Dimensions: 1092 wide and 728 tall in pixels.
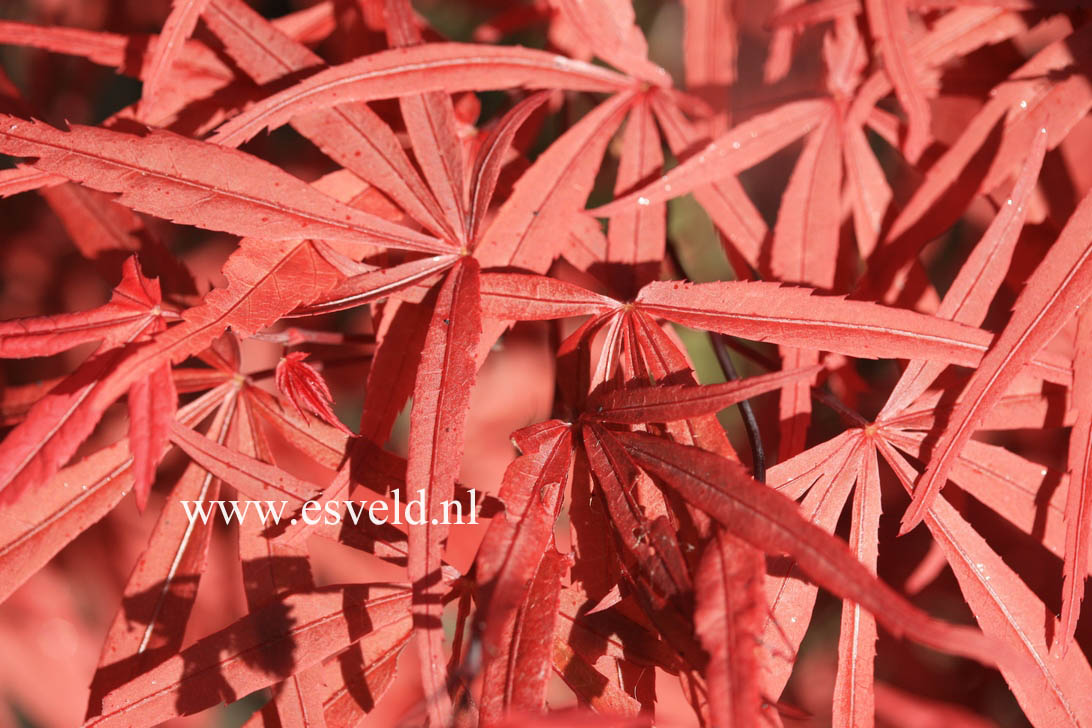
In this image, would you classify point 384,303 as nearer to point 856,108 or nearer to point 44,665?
point 856,108

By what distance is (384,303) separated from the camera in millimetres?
516

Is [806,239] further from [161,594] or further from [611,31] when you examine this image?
[161,594]

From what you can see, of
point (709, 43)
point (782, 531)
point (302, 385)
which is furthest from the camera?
point (709, 43)

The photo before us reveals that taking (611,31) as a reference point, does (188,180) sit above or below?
below

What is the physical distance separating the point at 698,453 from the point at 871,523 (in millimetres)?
161


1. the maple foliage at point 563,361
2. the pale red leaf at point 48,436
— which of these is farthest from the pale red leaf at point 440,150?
the pale red leaf at point 48,436

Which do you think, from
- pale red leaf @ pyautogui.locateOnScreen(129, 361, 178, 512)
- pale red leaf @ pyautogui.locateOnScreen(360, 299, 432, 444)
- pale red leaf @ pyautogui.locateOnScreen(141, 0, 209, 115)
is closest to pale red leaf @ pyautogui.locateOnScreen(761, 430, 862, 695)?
pale red leaf @ pyautogui.locateOnScreen(360, 299, 432, 444)

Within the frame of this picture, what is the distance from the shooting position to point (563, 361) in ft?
1.79

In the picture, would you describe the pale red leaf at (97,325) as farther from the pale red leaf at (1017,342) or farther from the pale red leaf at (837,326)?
the pale red leaf at (1017,342)

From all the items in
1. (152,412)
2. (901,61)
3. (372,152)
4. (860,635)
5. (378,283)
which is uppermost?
(901,61)

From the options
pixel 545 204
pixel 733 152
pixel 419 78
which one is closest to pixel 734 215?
pixel 733 152

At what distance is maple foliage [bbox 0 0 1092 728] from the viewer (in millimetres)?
400

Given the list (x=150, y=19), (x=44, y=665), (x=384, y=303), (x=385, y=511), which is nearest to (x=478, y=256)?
(x=384, y=303)

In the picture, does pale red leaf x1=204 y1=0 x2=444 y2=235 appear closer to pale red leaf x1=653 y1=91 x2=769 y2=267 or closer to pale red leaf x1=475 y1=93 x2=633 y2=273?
pale red leaf x1=475 y1=93 x2=633 y2=273
